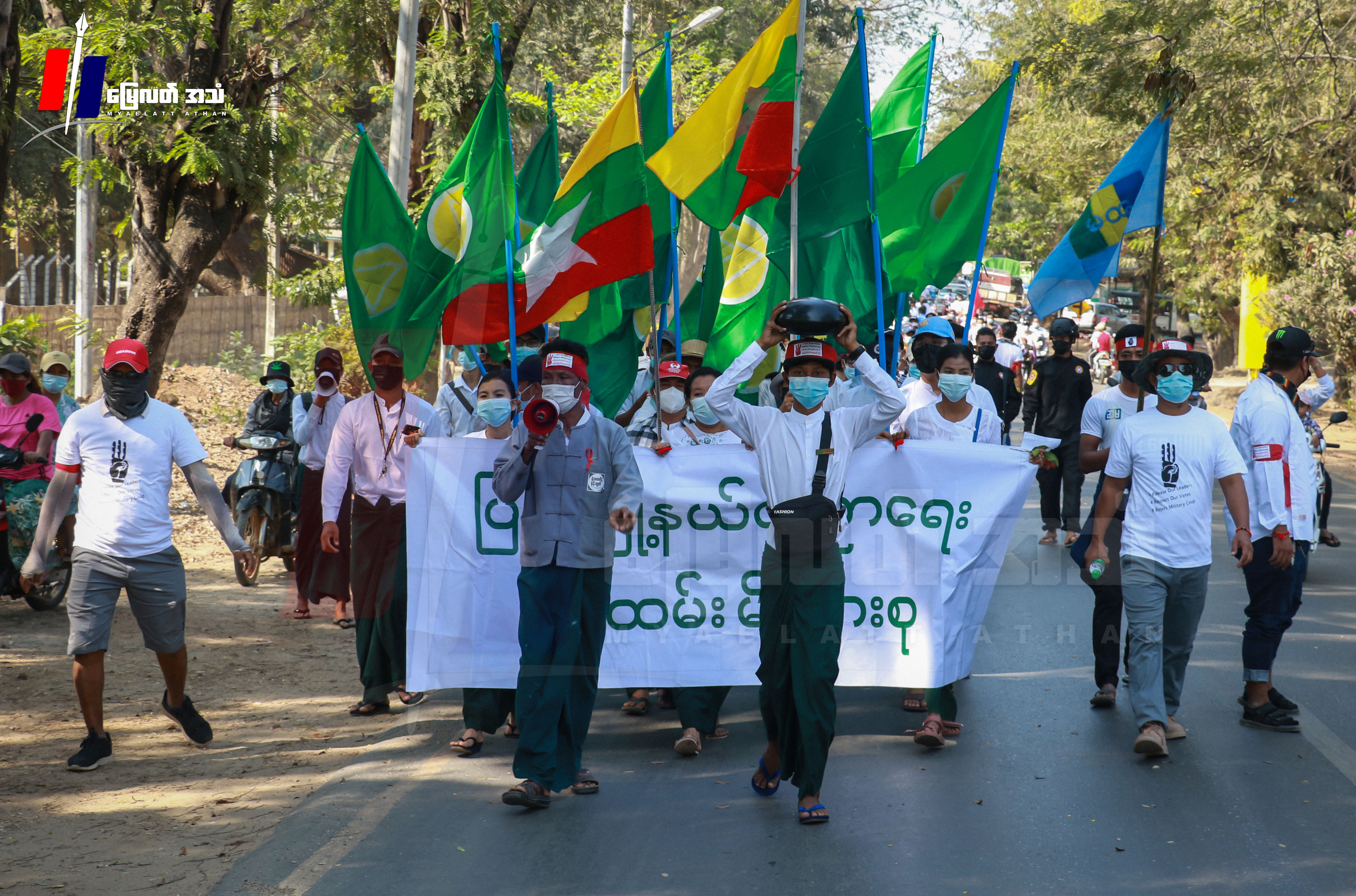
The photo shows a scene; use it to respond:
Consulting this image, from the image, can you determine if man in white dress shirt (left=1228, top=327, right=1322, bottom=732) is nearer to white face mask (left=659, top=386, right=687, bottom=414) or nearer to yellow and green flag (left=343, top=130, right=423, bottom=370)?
white face mask (left=659, top=386, right=687, bottom=414)

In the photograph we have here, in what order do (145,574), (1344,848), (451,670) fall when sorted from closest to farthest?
(1344,848), (145,574), (451,670)

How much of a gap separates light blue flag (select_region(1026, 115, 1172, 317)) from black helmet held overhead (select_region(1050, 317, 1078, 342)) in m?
2.88

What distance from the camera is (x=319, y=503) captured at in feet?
28.8

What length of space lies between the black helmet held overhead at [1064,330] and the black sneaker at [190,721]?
7.80m

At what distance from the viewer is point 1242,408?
6602 mm

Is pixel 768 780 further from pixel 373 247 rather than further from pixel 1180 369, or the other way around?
pixel 373 247

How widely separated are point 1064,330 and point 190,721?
315 inches

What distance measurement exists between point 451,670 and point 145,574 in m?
1.48

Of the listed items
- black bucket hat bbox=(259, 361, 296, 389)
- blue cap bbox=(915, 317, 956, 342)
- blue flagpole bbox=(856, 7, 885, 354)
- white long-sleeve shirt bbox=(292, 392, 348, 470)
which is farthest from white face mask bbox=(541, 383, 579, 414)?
black bucket hat bbox=(259, 361, 296, 389)

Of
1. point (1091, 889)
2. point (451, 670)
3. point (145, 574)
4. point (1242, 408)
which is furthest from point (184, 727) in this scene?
point (1242, 408)

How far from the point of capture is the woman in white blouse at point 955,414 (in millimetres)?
7059

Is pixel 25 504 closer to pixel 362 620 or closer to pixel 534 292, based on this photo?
pixel 362 620

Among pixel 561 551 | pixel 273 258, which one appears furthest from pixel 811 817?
pixel 273 258

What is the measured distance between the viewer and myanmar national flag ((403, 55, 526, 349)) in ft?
21.7
